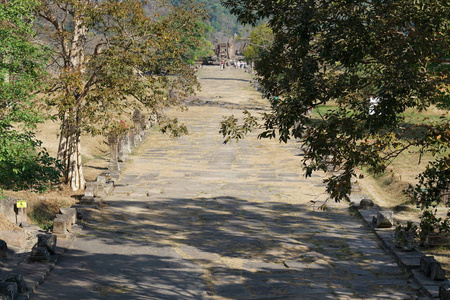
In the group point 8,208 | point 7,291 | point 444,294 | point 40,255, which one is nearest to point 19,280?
point 7,291

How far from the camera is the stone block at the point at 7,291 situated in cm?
794

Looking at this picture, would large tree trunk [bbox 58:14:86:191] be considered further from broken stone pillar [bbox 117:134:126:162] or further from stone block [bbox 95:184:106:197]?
broken stone pillar [bbox 117:134:126:162]

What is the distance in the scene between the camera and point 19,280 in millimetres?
8555

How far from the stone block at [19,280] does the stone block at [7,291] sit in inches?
9.1

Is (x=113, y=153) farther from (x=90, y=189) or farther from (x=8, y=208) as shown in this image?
(x=8, y=208)

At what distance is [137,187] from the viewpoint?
53.5 ft

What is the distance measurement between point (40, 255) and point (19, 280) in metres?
1.51

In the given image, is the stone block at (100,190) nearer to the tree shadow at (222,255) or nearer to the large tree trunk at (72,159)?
the tree shadow at (222,255)

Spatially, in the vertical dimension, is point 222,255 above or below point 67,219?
below

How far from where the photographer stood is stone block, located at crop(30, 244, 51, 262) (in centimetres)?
1005

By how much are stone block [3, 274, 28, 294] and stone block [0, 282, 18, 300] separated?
23 cm

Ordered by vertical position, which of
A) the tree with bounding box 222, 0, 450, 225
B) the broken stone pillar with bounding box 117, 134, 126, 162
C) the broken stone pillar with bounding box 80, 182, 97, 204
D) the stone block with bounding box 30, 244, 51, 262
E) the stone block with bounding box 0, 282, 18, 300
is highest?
the tree with bounding box 222, 0, 450, 225

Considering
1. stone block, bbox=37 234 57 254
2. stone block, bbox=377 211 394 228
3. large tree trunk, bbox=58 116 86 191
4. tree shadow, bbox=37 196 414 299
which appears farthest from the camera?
large tree trunk, bbox=58 116 86 191

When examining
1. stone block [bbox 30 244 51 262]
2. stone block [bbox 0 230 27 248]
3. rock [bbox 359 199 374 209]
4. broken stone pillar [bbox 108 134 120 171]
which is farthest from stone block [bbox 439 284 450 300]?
broken stone pillar [bbox 108 134 120 171]
